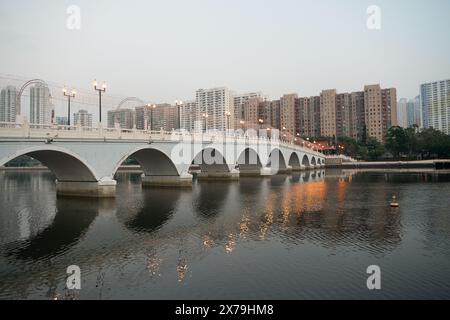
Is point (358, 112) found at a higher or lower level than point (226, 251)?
higher

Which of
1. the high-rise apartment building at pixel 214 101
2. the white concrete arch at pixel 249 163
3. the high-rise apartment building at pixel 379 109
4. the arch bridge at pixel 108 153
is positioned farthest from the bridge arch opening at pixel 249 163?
the high-rise apartment building at pixel 379 109

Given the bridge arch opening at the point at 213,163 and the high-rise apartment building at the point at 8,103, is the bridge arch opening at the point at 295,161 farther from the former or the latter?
the high-rise apartment building at the point at 8,103

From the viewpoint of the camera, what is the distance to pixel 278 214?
25.2 metres

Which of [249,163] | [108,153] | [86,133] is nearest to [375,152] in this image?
[249,163]

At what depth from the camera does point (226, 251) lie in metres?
16.0

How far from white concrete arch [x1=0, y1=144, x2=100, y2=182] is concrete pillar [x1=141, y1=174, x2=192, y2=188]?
1325 cm

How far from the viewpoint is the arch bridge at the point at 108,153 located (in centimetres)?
2569

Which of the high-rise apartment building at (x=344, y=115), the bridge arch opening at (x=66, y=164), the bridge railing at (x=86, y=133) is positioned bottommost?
the bridge arch opening at (x=66, y=164)

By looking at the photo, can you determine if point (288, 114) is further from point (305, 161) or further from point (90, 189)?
point (90, 189)

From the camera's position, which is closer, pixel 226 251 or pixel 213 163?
pixel 226 251

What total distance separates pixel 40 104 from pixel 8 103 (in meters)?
3.36

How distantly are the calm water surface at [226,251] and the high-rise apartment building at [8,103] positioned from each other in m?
10.0

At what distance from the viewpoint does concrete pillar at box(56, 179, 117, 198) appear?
3186 cm

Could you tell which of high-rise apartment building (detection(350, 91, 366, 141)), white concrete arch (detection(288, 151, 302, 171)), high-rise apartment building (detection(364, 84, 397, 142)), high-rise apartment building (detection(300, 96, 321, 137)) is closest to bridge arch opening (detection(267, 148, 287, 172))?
white concrete arch (detection(288, 151, 302, 171))
